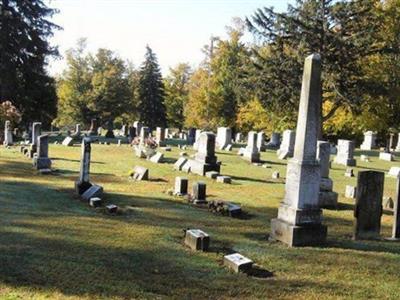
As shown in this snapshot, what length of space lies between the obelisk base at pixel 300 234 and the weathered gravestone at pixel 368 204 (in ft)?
3.07

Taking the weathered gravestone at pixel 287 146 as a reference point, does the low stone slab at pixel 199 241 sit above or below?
below

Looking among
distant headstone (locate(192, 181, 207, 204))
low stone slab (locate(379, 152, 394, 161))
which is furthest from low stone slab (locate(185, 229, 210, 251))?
low stone slab (locate(379, 152, 394, 161))

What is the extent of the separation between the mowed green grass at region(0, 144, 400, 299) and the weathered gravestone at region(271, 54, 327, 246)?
1.19ft

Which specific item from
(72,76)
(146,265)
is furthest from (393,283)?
(72,76)

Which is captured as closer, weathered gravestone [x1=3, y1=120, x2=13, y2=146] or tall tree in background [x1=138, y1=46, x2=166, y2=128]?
weathered gravestone [x1=3, y1=120, x2=13, y2=146]

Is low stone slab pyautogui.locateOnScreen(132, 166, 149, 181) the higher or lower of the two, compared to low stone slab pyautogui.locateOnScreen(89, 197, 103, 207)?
higher

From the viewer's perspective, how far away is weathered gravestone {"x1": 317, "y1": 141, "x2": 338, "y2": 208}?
45.9ft

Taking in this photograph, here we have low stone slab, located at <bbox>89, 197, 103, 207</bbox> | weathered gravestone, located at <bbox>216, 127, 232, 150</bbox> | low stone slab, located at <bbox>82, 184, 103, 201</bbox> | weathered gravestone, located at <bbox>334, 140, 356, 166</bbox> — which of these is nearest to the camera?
low stone slab, located at <bbox>89, 197, 103, 207</bbox>

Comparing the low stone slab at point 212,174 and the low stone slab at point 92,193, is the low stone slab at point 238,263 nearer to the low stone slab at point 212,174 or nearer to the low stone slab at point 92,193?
the low stone slab at point 92,193

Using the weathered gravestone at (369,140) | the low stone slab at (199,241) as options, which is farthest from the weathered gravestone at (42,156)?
the weathered gravestone at (369,140)

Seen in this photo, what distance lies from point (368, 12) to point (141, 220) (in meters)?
29.3

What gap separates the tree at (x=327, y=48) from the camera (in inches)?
1331

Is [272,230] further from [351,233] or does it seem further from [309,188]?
[351,233]

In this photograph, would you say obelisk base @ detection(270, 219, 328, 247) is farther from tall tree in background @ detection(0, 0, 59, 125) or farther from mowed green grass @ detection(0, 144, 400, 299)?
tall tree in background @ detection(0, 0, 59, 125)
